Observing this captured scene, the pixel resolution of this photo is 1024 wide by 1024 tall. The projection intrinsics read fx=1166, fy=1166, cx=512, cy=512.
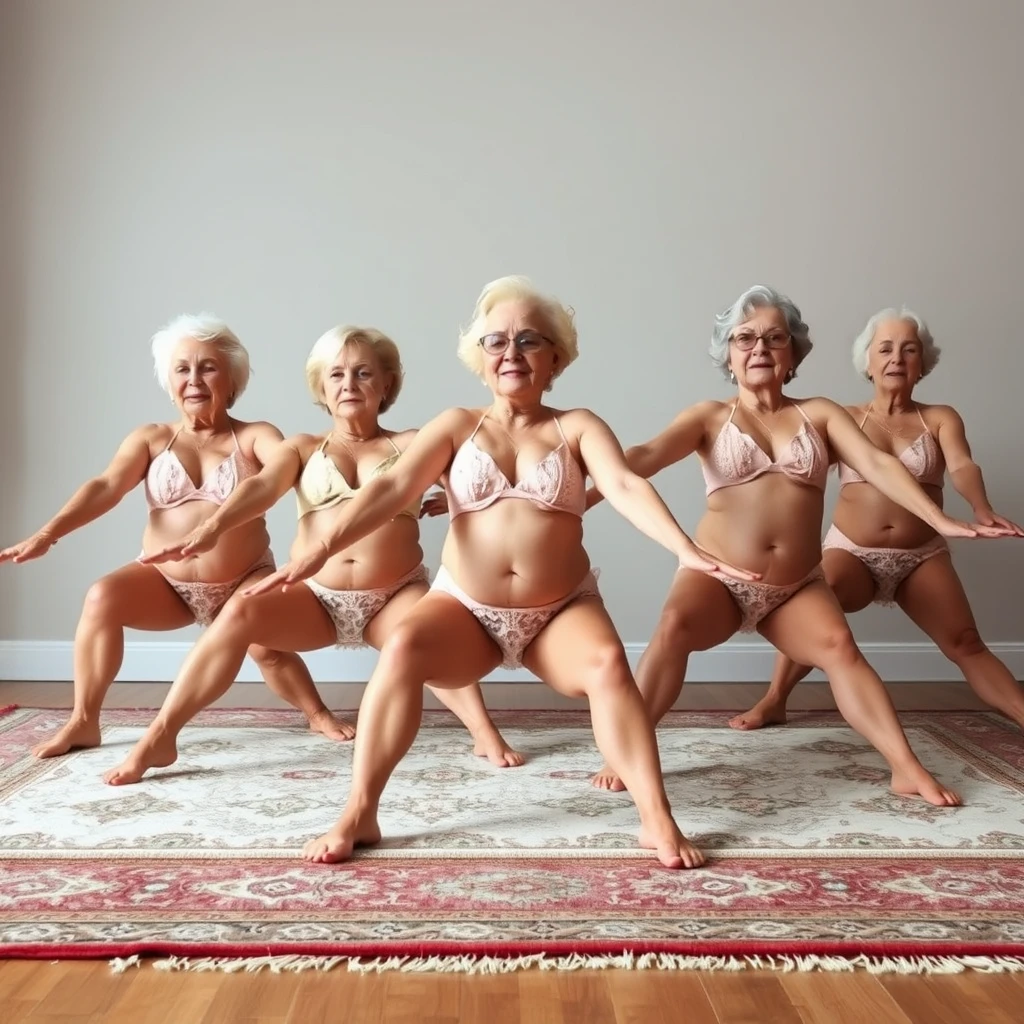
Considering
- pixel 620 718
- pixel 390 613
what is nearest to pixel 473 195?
pixel 390 613

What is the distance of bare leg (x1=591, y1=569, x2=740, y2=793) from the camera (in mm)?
2902

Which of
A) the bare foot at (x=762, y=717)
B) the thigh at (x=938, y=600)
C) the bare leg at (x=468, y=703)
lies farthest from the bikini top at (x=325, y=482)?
the thigh at (x=938, y=600)

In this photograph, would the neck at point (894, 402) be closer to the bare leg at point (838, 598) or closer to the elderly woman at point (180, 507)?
the bare leg at point (838, 598)

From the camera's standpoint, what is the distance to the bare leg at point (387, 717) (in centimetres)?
231

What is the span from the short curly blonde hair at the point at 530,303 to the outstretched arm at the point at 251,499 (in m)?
0.67

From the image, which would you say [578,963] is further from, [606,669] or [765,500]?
[765,500]

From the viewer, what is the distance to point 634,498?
8.16 ft

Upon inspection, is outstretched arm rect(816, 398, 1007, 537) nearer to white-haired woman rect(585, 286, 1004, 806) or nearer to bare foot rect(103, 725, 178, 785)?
white-haired woman rect(585, 286, 1004, 806)

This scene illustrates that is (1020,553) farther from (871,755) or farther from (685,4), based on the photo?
(685,4)

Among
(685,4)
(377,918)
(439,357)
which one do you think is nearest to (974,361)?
(685,4)

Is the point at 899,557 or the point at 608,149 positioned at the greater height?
the point at 608,149

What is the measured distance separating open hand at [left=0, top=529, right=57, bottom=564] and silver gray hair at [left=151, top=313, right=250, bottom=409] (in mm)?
588

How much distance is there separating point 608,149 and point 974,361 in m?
1.65

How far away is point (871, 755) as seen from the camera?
3.20 meters
